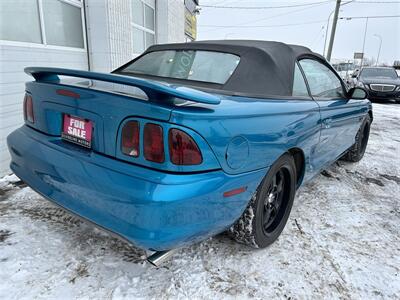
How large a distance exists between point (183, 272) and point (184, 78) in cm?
146

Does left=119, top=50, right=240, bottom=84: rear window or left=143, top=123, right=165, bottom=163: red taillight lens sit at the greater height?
left=119, top=50, right=240, bottom=84: rear window

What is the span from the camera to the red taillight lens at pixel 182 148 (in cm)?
147

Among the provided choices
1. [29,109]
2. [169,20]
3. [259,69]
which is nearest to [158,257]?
[29,109]

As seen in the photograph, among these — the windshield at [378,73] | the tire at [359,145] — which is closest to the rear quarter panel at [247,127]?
the tire at [359,145]

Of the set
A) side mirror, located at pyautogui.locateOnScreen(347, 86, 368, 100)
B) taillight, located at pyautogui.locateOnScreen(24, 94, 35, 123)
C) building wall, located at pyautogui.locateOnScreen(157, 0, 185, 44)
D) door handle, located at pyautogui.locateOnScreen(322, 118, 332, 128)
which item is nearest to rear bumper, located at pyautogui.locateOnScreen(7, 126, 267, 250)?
taillight, located at pyautogui.locateOnScreen(24, 94, 35, 123)

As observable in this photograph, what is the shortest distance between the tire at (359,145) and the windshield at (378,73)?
1033 centimetres

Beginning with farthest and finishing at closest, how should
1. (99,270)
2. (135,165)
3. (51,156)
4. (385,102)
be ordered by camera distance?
1. (385,102)
2. (99,270)
3. (51,156)
4. (135,165)

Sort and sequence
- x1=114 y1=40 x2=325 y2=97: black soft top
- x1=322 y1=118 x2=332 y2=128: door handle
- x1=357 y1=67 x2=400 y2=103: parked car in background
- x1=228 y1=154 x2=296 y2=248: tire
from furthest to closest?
x1=357 y1=67 x2=400 y2=103: parked car in background < x1=322 y1=118 x2=332 y2=128: door handle < x1=114 y1=40 x2=325 y2=97: black soft top < x1=228 y1=154 x2=296 y2=248: tire

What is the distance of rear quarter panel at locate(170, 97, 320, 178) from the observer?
1.53 meters

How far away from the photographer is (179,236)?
5.05ft

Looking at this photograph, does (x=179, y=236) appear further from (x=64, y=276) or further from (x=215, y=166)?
(x=64, y=276)

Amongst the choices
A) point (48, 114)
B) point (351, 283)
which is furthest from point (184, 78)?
point (351, 283)

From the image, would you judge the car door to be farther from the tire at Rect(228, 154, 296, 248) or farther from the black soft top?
the tire at Rect(228, 154, 296, 248)

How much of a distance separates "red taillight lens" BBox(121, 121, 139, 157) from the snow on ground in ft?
2.85
